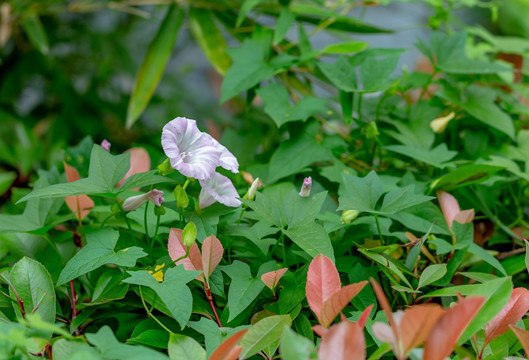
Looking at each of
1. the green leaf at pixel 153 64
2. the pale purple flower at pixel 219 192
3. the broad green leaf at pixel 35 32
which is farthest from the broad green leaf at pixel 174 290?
the broad green leaf at pixel 35 32

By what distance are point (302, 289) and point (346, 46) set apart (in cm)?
61

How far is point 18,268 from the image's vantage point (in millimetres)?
505

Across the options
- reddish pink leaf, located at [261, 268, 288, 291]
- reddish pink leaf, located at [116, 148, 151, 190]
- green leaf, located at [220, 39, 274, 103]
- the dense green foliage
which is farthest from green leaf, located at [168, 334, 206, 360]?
green leaf, located at [220, 39, 274, 103]

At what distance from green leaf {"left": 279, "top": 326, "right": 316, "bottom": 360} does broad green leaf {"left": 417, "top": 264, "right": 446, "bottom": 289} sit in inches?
8.0

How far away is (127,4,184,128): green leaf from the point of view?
3.89 feet

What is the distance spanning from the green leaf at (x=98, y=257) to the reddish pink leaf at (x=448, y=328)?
28 centimetres

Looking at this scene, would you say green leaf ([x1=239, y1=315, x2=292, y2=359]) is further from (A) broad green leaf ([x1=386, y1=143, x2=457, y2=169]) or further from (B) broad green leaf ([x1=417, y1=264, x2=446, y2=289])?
(A) broad green leaf ([x1=386, y1=143, x2=457, y2=169])

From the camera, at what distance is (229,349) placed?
0.39m

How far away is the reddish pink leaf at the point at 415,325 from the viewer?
0.36 metres

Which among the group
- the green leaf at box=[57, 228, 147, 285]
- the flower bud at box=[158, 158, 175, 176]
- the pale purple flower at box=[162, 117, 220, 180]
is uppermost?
the pale purple flower at box=[162, 117, 220, 180]

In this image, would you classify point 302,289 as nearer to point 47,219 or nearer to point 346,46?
point 47,219

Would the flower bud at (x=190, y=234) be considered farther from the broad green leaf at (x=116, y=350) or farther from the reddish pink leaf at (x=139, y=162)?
the reddish pink leaf at (x=139, y=162)

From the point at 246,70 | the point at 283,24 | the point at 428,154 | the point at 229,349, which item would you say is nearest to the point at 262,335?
the point at 229,349

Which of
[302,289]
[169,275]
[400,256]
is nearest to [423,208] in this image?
[400,256]
